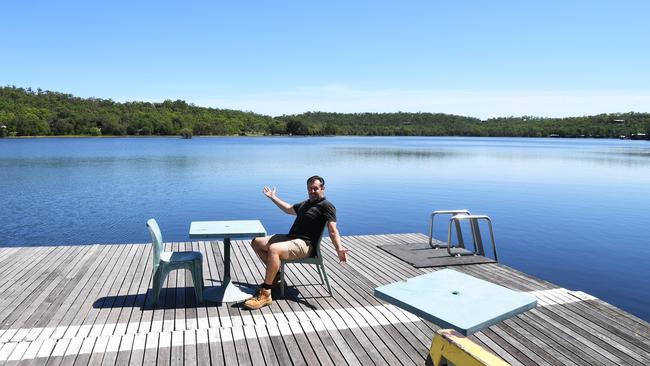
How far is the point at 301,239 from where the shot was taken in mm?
4801

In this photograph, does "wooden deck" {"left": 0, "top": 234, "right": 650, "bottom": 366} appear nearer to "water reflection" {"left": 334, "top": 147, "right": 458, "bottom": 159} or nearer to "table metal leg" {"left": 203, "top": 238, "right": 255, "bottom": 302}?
"table metal leg" {"left": 203, "top": 238, "right": 255, "bottom": 302}

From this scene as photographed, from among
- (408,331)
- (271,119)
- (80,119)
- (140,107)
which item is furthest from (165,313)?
(271,119)

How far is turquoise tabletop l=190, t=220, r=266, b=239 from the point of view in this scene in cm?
469

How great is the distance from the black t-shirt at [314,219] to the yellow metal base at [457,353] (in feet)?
9.25

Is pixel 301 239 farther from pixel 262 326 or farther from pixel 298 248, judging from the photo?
pixel 262 326

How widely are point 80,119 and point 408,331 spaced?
102374mm

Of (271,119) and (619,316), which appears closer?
(619,316)

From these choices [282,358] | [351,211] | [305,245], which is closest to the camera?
[282,358]

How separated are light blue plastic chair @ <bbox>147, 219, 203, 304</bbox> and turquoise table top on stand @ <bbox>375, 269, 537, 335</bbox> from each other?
2.44 m

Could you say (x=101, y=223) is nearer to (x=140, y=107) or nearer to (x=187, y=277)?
(x=187, y=277)

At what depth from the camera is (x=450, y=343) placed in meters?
1.86

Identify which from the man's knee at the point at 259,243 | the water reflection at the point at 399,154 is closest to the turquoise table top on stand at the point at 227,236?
the man's knee at the point at 259,243

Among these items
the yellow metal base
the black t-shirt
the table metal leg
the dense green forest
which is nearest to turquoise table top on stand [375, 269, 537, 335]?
the yellow metal base

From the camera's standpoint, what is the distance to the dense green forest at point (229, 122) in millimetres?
91688
